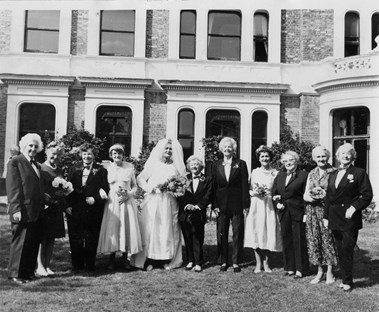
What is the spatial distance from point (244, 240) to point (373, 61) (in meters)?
9.88

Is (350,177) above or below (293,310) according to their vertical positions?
above

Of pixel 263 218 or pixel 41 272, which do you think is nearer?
pixel 41 272

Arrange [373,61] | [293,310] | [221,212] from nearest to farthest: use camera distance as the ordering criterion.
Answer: [293,310] < [221,212] < [373,61]

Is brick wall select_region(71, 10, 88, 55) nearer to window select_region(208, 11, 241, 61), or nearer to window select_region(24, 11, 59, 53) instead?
window select_region(24, 11, 59, 53)

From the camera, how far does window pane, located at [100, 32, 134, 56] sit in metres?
16.1

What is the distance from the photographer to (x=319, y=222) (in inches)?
244

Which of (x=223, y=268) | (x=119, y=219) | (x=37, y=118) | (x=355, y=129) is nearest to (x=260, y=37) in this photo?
(x=355, y=129)

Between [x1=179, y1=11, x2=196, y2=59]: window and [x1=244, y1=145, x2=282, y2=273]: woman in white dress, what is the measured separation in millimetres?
10142

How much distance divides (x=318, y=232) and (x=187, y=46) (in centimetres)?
1151

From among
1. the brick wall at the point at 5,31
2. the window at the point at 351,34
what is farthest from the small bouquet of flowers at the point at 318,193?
the brick wall at the point at 5,31

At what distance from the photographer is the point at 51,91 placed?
15.7m

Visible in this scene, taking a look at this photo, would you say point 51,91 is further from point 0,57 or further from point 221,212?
point 221,212

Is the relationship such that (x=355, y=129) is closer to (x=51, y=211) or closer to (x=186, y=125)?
(x=186, y=125)

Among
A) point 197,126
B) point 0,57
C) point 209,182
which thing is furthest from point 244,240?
point 0,57
